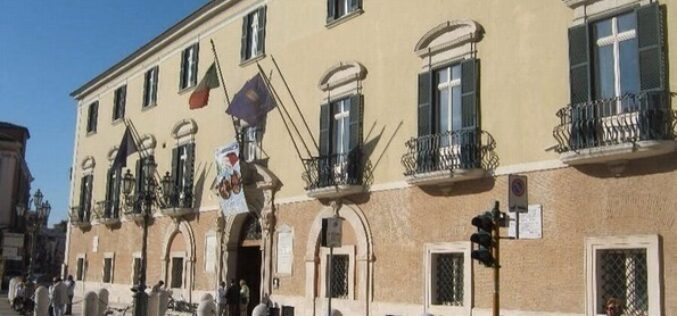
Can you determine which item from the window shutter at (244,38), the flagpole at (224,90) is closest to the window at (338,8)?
the window shutter at (244,38)

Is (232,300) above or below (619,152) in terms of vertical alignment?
below

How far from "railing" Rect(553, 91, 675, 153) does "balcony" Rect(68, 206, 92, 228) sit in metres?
27.3

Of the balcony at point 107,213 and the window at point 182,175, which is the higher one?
the window at point 182,175

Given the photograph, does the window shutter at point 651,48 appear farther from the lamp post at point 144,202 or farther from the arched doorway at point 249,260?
the arched doorway at point 249,260

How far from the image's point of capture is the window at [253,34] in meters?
24.6

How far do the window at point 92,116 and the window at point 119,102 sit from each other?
122 inches

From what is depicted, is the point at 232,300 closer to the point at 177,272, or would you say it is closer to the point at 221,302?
the point at 221,302

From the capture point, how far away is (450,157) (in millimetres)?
16531

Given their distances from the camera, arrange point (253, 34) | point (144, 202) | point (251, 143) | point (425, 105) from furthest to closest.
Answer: point (144, 202), point (253, 34), point (251, 143), point (425, 105)

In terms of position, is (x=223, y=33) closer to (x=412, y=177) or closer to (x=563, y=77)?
(x=412, y=177)

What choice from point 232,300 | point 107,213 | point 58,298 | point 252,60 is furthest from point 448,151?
point 107,213

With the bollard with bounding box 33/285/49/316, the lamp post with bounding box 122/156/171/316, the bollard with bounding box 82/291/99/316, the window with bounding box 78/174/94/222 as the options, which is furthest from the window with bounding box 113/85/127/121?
Result: the bollard with bounding box 82/291/99/316

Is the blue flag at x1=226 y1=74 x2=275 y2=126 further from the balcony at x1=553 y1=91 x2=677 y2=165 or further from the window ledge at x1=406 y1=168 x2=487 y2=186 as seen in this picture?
the balcony at x1=553 y1=91 x2=677 y2=165

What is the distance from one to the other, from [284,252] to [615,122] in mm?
11251
